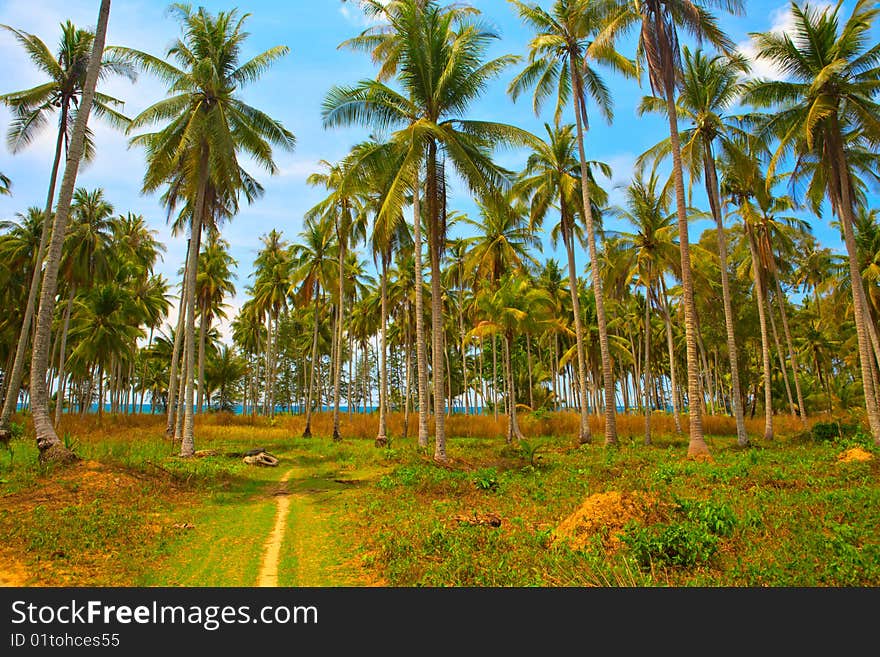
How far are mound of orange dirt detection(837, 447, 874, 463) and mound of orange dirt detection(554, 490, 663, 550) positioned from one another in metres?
8.56

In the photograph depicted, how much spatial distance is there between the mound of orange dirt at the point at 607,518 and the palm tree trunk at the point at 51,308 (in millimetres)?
11255

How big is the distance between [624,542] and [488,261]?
2217 centimetres

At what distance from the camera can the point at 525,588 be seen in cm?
481

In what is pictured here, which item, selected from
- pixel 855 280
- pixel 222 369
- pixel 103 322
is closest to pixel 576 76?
pixel 855 280

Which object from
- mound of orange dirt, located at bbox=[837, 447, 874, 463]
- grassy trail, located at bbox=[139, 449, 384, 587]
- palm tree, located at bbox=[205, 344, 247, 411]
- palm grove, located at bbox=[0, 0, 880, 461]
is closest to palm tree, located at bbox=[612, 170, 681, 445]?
palm grove, located at bbox=[0, 0, 880, 461]

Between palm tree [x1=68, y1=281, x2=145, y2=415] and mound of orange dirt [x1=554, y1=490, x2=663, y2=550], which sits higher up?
palm tree [x1=68, y1=281, x2=145, y2=415]

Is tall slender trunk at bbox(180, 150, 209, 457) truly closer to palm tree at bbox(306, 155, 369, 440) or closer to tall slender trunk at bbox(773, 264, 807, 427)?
palm tree at bbox(306, 155, 369, 440)

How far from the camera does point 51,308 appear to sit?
12188mm

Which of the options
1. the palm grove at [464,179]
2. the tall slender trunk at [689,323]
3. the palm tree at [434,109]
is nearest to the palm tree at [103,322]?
the palm grove at [464,179]

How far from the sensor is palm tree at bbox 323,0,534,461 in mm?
14750

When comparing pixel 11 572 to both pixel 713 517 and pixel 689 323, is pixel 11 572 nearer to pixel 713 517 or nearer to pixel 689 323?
pixel 713 517

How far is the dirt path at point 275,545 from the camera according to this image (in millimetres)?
5839

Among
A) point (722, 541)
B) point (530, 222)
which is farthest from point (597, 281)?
point (722, 541)

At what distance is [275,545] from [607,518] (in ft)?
16.2
